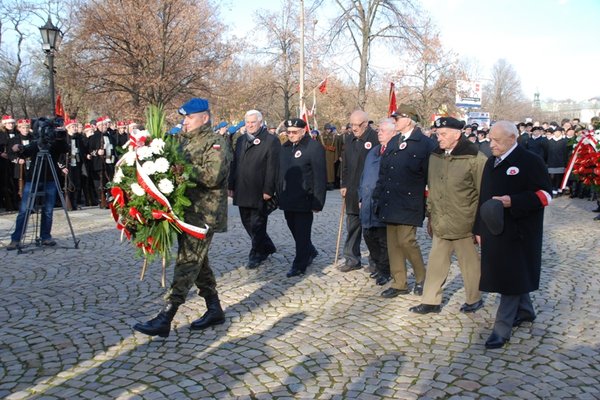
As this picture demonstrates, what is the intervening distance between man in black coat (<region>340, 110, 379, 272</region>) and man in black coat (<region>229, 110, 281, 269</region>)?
0.96m

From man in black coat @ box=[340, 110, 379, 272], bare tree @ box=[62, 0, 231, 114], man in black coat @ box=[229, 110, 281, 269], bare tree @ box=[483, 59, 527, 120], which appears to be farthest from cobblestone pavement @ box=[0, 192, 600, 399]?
bare tree @ box=[483, 59, 527, 120]

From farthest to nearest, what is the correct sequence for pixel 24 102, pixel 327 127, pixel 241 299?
1. pixel 24 102
2. pixel 327 127
3. pixel 241 299

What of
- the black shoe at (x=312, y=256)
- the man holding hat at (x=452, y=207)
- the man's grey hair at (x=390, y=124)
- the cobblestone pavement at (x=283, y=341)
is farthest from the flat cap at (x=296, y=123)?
the man holding hat at (x=452, y=207)

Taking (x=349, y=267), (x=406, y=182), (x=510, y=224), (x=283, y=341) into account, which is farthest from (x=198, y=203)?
(x=349, y=267)

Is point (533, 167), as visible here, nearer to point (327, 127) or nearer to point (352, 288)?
point (352, 288)

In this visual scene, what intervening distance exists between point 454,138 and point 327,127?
14.5 metres

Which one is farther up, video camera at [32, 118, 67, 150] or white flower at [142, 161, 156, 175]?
video camera at [32, 118, 67, 150]

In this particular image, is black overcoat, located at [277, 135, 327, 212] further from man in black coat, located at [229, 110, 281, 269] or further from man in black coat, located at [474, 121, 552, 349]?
man in black coat, located at [474, 121, 552, 349]

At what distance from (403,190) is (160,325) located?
2.87m

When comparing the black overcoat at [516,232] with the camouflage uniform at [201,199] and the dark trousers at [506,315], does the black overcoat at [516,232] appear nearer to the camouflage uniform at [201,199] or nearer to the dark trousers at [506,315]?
the dark trousers at [506,315]

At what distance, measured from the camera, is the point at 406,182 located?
628 cm

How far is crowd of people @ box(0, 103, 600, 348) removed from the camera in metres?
4.95

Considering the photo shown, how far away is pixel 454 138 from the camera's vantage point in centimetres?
567

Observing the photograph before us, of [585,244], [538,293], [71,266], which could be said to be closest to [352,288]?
[538,293]
